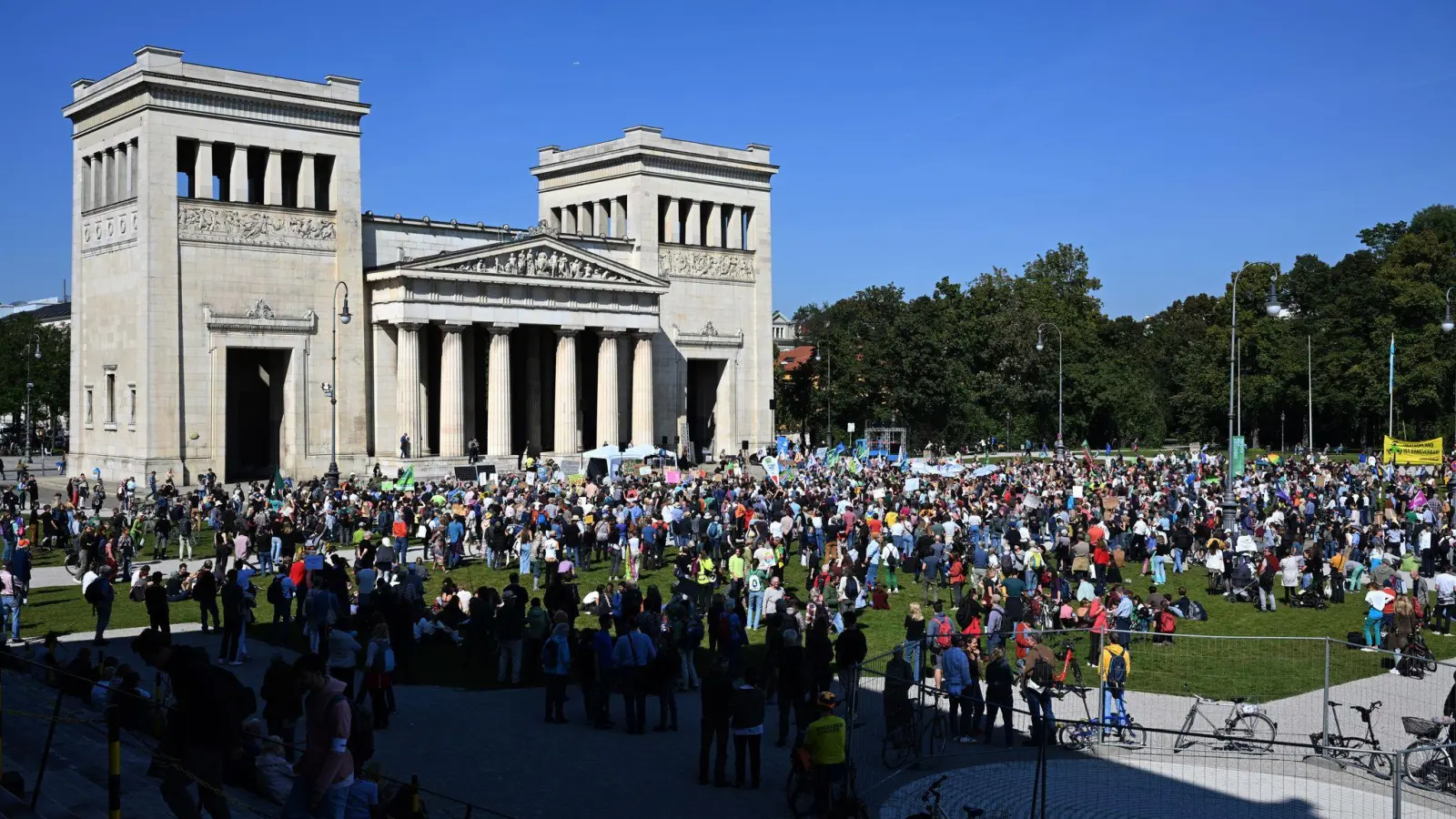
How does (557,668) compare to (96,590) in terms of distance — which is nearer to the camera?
(557,668)

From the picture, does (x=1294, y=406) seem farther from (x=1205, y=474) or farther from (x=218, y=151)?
(x=218, y=151)

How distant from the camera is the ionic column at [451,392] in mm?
58406

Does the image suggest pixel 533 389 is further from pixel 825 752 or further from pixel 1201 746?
pixel 825 752

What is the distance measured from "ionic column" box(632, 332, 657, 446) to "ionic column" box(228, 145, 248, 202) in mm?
19027

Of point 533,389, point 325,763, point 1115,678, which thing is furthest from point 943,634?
point 533,389

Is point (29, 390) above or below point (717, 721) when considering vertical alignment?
above

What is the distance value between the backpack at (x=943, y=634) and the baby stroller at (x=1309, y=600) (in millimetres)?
12404

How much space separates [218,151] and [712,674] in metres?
48.4

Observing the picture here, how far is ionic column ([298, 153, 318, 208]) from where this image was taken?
57.2 meters

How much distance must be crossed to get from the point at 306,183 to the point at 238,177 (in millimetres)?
3048

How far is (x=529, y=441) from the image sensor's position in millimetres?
65000

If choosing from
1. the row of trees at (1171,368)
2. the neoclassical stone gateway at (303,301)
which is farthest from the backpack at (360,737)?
the row of trees at (1171,368)

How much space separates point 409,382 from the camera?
188 feet

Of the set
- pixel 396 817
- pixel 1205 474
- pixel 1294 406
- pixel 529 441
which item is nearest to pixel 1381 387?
pixel 1294 406
